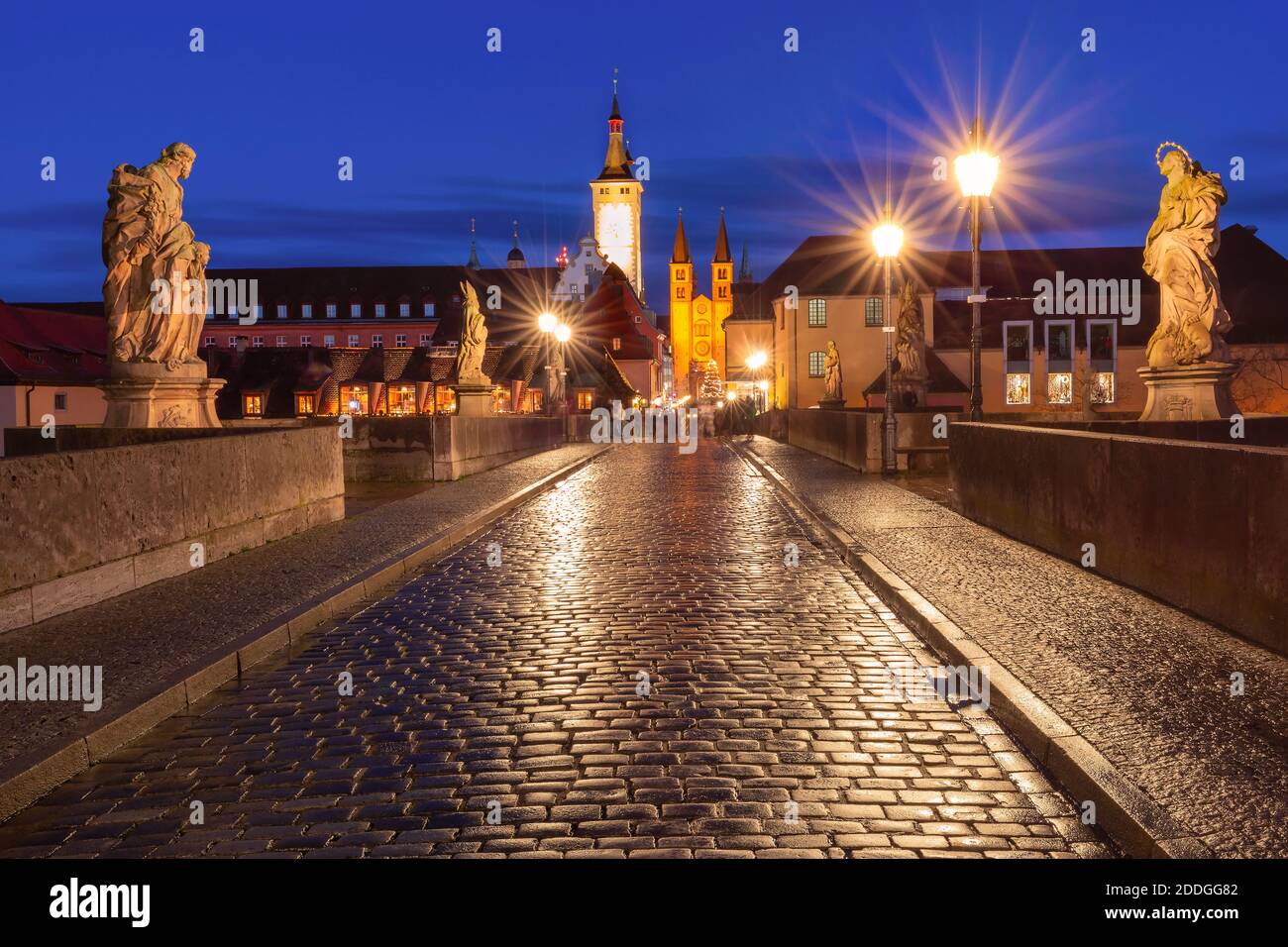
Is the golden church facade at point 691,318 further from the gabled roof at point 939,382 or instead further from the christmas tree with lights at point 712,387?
the gabled roof at point 939,382

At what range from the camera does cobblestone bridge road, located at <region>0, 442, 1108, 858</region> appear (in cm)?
474

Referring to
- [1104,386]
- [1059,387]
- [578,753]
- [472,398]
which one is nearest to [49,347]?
[472,398]

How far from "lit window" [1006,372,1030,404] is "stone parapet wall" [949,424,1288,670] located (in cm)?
5530

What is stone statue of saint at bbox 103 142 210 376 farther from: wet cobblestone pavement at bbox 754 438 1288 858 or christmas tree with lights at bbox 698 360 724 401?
christmas tree with lights at bbox 698 360 724 401

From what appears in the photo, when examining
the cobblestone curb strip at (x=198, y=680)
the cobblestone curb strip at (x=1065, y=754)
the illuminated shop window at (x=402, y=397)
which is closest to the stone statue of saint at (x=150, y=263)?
the cobblestone curb strip at (x=198, y=680)

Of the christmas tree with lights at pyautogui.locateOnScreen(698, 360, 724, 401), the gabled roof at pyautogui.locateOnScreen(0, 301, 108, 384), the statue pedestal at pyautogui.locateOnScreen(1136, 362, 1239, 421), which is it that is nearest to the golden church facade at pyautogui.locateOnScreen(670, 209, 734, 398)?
the christmas tree with lights at pyautogui.locateOnScreen(698, 360, 724, 401)

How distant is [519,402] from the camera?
79.8 meters

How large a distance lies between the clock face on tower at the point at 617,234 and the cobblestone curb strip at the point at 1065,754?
14747cm

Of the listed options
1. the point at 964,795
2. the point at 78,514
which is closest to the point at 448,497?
the point at 78,514

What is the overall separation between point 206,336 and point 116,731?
128 meters

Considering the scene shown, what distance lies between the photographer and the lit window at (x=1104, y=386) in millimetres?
64562

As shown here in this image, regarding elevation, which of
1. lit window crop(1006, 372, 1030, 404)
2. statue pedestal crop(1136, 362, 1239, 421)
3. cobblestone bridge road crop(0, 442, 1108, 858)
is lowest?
cobblestone bridge road crop(0, 442, 1108, 858)
